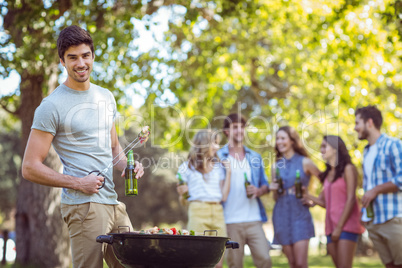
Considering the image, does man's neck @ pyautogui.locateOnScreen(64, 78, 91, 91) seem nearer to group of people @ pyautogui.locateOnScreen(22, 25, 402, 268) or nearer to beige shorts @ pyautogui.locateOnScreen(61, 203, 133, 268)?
group of people @ pyautogui.locateOnScreen(22, 25, 402, 268)

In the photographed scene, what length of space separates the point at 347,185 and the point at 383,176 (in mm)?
568

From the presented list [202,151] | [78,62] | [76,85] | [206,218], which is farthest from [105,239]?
[202,151]

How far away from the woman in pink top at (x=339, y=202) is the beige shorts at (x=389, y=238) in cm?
34

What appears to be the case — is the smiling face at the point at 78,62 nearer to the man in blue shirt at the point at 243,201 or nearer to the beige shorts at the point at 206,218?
the beige shorts at the point at 206,218

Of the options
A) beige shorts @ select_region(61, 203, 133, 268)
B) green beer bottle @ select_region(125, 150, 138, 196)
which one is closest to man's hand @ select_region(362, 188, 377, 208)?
green beer bottle @ select_region(125, 150, 138, 196)

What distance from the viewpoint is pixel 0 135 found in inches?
1252

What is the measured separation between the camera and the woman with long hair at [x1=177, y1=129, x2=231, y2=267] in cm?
601

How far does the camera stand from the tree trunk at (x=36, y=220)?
9578 millimetres

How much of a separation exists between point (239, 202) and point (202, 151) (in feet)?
2.72

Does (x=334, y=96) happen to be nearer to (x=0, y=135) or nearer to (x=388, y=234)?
(x=388, y=234)

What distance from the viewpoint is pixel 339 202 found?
6.11 metres

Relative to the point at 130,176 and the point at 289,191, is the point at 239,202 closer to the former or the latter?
the point at 289,191

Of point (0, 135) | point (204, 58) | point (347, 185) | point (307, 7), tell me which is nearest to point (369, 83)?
point (307, 7)

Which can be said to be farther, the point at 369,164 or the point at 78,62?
the point at 369,164
